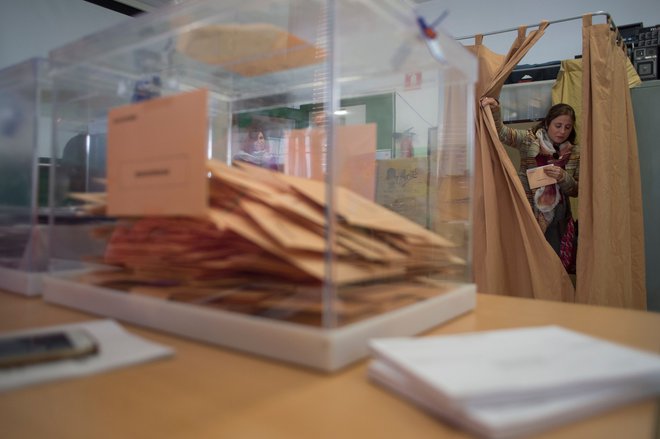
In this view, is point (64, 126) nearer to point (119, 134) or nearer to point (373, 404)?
point (119, 134)

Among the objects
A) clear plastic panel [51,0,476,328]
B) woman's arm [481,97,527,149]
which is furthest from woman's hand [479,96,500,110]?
clear plastic panel [51,0,476,328]

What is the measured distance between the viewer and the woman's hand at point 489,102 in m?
2.21

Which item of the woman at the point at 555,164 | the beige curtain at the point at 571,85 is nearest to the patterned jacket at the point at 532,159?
the woman at the point at 555,164

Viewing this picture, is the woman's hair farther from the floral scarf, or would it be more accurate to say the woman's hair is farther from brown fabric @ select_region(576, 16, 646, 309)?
brown fabric @ select_region(576, 16, 646, 309)

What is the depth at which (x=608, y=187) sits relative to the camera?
202 centimetres

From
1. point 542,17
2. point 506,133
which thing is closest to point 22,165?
point 506,133

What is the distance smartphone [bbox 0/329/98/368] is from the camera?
1.17ft

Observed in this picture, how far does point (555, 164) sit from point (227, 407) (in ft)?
8.13

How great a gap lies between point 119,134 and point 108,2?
345 centimetres

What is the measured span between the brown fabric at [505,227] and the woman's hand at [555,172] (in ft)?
0.98

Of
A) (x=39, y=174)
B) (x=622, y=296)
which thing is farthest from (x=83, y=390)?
(x=622, y=296)

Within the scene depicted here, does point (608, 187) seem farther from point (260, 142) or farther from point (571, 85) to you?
point (260, 142)

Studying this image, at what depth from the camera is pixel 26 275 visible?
0.64 m

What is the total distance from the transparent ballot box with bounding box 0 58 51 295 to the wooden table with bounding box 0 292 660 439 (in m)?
0.37
